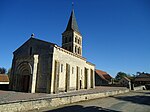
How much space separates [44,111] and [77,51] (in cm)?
2935

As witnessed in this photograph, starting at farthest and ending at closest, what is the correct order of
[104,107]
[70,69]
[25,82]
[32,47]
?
[70,69], [32,47], [25,82], [104,107]

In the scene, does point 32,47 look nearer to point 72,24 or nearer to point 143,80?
point 72,24

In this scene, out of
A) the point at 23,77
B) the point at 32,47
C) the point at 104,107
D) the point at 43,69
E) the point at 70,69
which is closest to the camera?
the point at 104,107

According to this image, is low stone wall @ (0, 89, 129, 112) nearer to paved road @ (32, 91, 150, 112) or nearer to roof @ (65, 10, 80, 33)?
paved road @ (32, 91, 150, 112)

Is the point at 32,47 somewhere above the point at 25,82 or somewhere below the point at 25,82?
above

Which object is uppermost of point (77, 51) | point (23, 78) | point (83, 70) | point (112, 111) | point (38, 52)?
point (77, 51)

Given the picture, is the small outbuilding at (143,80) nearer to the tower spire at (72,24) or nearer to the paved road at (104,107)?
the tower spire at (72,24)

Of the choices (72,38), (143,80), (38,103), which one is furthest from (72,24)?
(143,80)

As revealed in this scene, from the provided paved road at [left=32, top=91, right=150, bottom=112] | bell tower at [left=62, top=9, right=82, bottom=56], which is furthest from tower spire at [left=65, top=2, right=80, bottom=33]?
paved road at [left=32, top=91, right=150, bottom=112]

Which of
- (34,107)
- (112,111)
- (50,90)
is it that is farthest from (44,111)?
(50,90)

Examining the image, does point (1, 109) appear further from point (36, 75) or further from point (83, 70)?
point (83, 70)

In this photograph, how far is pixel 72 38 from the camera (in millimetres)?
37969

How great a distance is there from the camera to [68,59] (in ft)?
89.4

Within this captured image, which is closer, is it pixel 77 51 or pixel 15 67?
pixel 15 67
